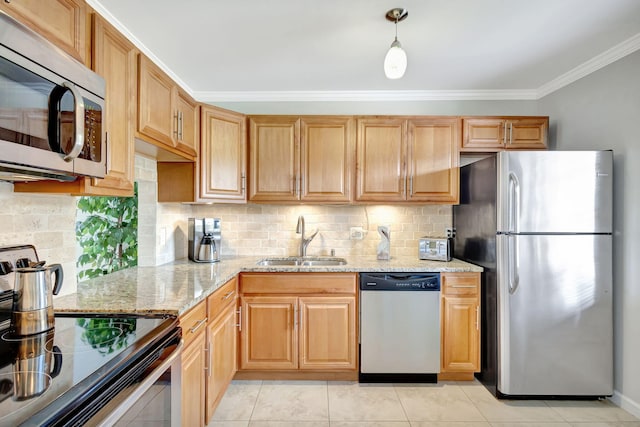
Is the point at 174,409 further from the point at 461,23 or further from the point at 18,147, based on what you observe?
the point at 461,23

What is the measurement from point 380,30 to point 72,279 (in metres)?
2.23

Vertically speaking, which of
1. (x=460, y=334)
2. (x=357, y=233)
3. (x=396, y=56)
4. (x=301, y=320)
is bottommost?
(x=460, y=334)

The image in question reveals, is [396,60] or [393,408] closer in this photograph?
[396,60]

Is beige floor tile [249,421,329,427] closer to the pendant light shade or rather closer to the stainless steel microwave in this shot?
the stainless steel microwave

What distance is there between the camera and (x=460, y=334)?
100 inches

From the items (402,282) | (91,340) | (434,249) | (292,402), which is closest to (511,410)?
(402,282)

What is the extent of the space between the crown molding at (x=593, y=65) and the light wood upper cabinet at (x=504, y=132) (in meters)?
0.30

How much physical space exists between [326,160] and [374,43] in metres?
0.98

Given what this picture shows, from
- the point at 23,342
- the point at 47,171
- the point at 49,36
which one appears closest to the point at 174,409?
the point at 23,342

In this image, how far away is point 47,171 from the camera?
107 centimetres

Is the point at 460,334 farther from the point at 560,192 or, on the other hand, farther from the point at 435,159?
the point at 435,159

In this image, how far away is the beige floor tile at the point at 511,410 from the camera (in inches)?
84.1

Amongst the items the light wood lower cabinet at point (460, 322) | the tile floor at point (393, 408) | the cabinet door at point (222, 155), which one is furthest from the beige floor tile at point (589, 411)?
the cabinet door at point (222, 155)

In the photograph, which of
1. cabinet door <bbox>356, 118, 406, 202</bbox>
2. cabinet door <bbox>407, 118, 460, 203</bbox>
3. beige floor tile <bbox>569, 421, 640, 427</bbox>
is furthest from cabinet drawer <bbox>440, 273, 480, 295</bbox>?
beige floor tile <bbox>569, 421, 640, 427</bbox>
